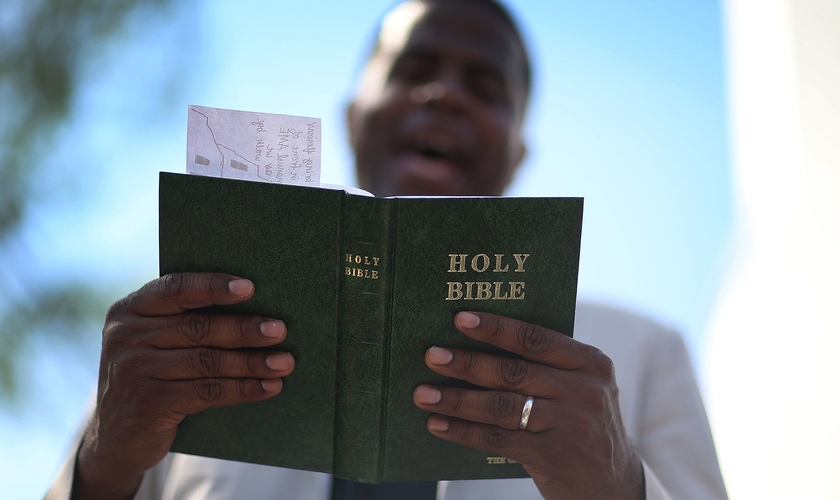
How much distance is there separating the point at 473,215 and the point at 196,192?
1.44ft

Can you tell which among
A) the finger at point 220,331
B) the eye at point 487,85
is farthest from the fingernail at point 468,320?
the eye at point 487,85

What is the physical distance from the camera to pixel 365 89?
204 cm

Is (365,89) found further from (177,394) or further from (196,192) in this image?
(177,394)

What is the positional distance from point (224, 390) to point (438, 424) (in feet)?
1.14

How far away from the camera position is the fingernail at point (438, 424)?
1.05 m

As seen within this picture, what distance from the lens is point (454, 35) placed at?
1.90 metres

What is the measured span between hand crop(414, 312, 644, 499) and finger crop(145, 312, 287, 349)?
25cm

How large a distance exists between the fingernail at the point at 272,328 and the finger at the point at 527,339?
27 centimetres

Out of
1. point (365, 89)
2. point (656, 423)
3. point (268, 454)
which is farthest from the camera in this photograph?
point (365, 89)

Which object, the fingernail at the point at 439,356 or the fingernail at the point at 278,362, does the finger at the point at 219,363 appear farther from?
the fingernail at the point at 439,356

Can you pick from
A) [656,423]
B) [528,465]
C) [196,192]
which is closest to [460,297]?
[528,465]

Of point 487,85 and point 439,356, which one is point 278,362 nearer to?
point 439,356

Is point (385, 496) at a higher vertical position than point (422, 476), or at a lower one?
lower

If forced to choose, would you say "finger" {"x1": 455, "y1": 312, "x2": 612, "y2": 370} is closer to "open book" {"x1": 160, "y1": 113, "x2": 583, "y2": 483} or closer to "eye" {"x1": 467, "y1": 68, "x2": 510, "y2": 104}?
"open book" {"x1": 160, "y1": 113, "x2": 583, "y2": 483}
